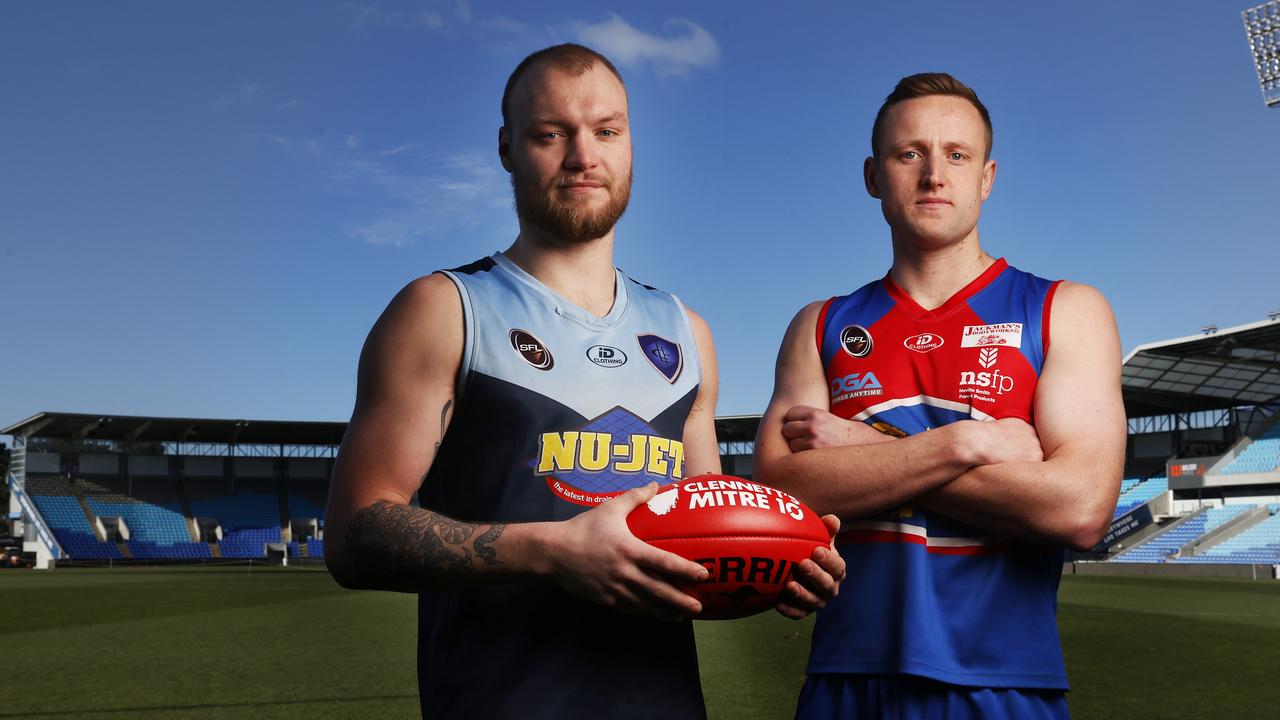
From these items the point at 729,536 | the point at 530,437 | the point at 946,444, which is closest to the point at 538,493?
the point at 530,437

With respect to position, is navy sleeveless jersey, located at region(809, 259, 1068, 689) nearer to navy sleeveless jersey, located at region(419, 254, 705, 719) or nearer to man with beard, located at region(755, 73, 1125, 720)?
man with beard, located at region(755, 73, 1125, 720)

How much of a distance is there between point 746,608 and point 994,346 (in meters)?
1.10

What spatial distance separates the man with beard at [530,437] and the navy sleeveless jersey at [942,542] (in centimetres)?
45

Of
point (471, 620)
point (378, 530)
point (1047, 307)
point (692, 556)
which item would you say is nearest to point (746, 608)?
point (692, 556)

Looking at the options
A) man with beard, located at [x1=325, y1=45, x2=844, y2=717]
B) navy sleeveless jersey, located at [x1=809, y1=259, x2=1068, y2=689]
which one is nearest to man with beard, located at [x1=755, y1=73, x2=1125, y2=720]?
navy sleeveless jersey, located at [x1=809, y1=259, x2=1068, y2=689]

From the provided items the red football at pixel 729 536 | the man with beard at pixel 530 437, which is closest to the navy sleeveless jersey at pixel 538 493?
the man with beard at pixel 530 437

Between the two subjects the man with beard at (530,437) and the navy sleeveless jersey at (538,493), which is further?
the navy sleeveless jersey at (538,493)

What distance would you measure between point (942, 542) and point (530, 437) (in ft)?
3.82

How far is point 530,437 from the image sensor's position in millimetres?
2420

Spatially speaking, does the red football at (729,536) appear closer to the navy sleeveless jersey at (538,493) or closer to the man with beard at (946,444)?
the navy sleeveless jersey at (538,493)

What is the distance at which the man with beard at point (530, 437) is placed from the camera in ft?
7.42

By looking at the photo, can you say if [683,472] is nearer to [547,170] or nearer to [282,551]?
[547,170]

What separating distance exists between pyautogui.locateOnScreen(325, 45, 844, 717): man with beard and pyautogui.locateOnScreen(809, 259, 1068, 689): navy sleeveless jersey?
45cm

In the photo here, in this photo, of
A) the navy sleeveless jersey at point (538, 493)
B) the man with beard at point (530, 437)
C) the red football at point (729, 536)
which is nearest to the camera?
the red football at point (729, 536)
